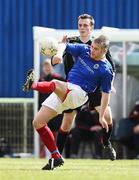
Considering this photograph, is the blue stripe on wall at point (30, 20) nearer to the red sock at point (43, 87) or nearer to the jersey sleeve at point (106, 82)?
the jersey sleeve at point (106, 82)

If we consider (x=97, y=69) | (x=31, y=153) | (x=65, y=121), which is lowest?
(x=31, y=153)

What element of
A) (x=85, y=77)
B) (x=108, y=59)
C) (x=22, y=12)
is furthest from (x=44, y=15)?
(x=85, y=77)

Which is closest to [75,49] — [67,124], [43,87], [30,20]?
[43,87]

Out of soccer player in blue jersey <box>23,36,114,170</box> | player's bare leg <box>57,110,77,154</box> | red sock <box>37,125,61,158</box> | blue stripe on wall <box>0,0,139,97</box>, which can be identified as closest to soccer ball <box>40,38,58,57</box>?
soccer player in blue jersey <box>23,36,114,170</box>

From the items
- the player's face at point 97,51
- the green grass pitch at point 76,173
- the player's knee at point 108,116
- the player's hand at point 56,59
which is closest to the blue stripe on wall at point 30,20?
the player's knee at point 108,116

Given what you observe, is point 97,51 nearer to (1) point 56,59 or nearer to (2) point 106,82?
(2) point 106,82

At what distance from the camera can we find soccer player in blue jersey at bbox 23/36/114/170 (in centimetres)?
1141

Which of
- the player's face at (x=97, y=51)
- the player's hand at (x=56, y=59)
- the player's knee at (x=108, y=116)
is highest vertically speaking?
the player's face at (x=97, y=51)

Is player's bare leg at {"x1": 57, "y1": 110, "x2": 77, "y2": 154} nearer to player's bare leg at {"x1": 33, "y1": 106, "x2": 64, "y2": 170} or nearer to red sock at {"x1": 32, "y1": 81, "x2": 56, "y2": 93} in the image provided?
player's bare leg at {"x1": 33, "y1": 106, "x2": 64, "y2": 170}

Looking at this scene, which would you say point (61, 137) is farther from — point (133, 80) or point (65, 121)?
point (133, 80)

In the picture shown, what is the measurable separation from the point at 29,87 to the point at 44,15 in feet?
Answer: 33.6

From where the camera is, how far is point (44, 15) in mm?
21078

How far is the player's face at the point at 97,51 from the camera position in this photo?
11.5 metres

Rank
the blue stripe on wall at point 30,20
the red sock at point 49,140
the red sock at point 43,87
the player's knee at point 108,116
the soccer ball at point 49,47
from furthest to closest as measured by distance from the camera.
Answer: the blue stripe on wall at point 30,20 < the player's knee at point 108,116 < the red sock at point 49,140 < the soccer ball at point 49,47 < the red sock at point 43,87
